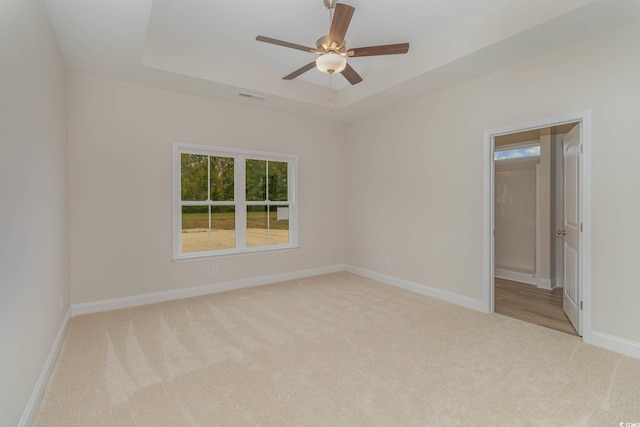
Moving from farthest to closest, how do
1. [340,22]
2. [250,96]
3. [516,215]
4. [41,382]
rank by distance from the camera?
[516,215] → [250,96] → [340,22] → [41,382]

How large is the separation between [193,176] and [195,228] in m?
0.75

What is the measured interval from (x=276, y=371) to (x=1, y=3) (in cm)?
275

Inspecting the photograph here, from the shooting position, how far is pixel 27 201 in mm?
2012

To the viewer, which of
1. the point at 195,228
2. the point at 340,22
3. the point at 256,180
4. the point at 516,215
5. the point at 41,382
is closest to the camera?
the point at 41,382

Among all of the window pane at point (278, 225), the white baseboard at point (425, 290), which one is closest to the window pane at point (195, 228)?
the window pane at point (278, 225)

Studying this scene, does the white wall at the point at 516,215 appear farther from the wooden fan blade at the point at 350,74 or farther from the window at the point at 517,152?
the wooden fan blade at the point at 350,74

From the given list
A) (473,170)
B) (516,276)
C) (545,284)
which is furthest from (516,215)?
(473,170)

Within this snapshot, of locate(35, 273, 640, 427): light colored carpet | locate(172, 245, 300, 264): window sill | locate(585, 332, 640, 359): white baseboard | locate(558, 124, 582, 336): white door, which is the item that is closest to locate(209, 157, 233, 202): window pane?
locate(172, 245, 300, 264): window sill

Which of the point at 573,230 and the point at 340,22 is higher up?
the point at 340,22

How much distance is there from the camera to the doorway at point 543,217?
9.93ft

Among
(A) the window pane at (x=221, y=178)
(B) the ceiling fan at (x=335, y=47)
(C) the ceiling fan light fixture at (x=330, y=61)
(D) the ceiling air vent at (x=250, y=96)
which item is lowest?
(A) the window pane at (x=221, y=178)

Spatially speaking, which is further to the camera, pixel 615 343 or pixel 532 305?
pixel 532 305

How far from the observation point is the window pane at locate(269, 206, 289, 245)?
206 inches

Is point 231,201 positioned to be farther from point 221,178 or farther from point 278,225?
point 278,225
